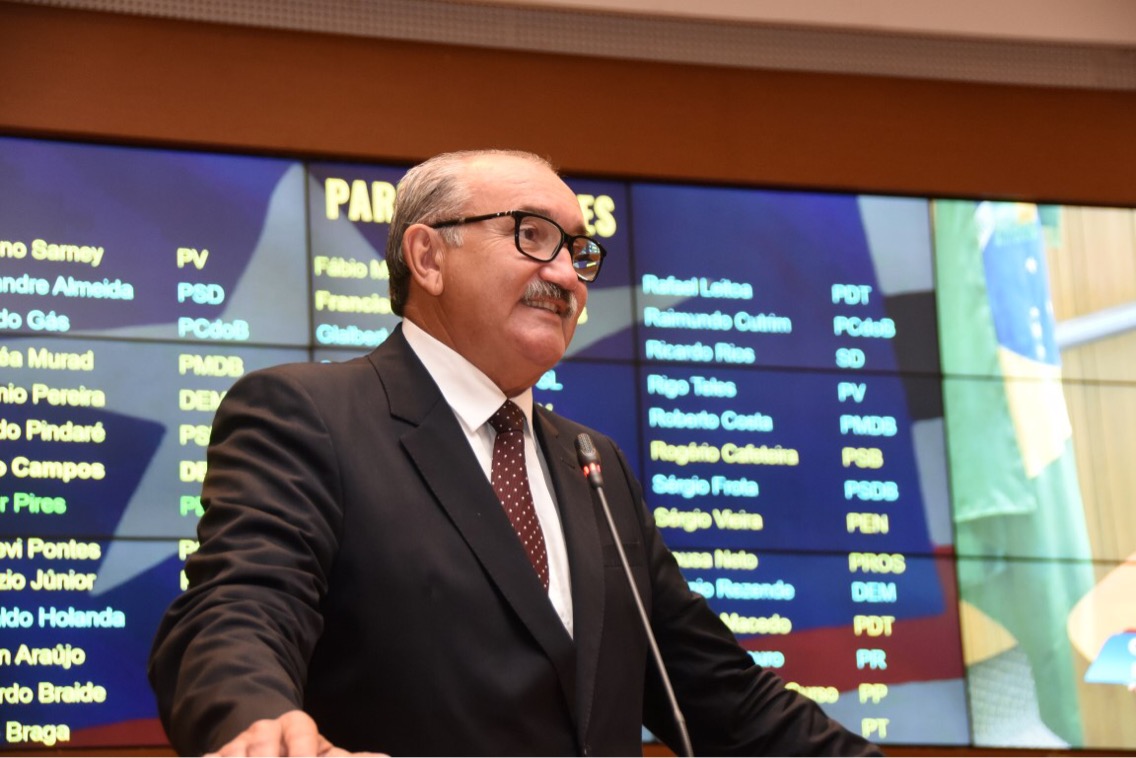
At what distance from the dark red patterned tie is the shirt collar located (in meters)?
0.02

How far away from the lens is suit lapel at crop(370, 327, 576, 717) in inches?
75.5

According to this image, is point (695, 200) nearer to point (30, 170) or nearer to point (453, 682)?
point (30, 170)

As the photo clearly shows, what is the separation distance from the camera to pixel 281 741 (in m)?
1.38

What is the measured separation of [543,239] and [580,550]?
0.47m

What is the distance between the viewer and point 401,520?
1922 mm

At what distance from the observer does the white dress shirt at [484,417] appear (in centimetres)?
207

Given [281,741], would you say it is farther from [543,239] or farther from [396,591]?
[543,239]

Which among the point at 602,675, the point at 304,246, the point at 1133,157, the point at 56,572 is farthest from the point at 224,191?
the point at 1133,157

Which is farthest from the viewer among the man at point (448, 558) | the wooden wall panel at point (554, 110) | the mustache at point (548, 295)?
the wooden wall panel at point (554, 110)

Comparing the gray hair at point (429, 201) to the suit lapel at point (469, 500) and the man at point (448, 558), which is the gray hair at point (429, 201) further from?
the suit lapel at point (469, 500)

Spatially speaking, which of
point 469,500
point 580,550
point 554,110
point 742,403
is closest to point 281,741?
point 469,500

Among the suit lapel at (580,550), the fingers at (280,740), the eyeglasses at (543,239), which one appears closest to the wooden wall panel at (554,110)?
the eyeglasses at (543,239)

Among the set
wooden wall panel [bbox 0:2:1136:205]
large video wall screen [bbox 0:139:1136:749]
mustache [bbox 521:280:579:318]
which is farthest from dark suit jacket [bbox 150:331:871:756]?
wooden wall panel [bbox 0:2:1136:205]

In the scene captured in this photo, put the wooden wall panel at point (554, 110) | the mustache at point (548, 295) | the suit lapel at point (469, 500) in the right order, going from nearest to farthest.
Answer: the suit lapel at point (469, 500), the mustache at point (548, 295), the wooden wall panel at point (554, 110)
